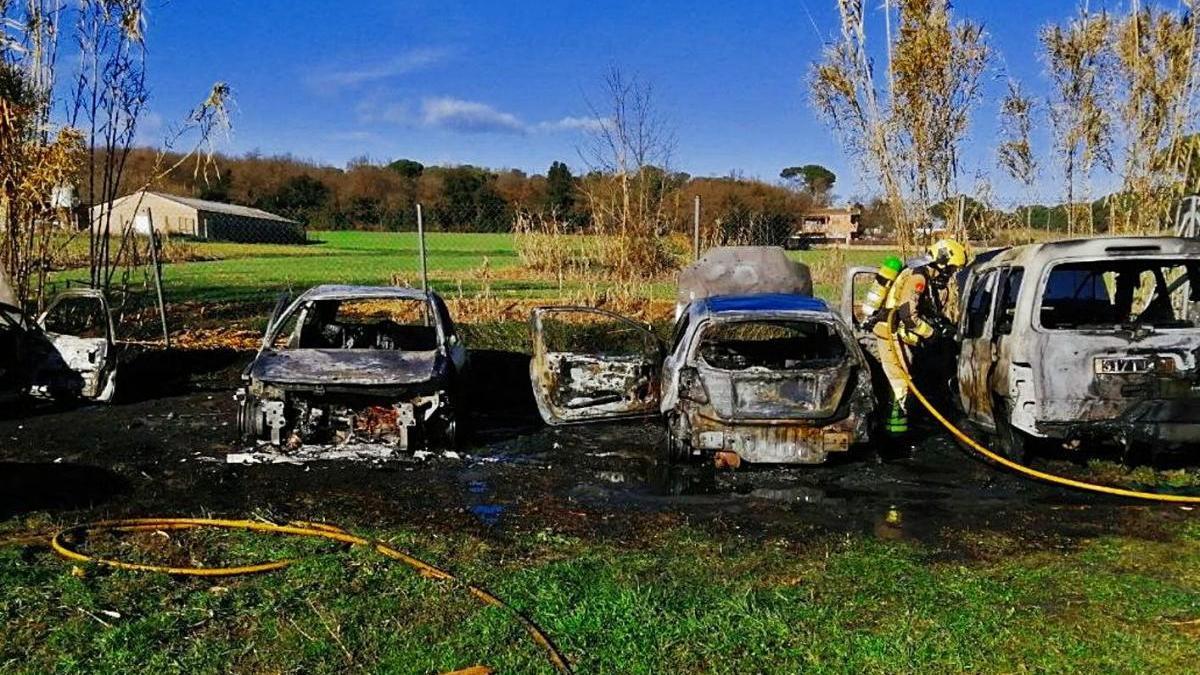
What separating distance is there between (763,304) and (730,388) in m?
1.10

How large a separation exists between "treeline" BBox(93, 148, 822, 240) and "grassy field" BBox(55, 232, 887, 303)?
189 cm

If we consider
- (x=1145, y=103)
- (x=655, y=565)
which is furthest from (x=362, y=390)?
(x=1145, y=103)

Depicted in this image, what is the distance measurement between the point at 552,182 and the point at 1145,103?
42776 mm

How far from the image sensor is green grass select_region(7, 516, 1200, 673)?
4090 mm

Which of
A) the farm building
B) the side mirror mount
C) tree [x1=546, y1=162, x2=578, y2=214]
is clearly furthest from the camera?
the farm building

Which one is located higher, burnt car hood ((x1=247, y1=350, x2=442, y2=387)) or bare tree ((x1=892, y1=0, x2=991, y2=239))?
bare tree ((x1=892, y1=0, x2=991, y2=239))

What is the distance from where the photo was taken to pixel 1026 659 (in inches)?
161

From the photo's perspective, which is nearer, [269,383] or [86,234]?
[269,383]

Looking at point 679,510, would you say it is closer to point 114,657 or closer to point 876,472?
point 876,472

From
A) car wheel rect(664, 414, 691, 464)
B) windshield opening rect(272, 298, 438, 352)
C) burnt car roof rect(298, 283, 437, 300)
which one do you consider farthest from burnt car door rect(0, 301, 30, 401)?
car wheel rect(664, 414, 691, 464)

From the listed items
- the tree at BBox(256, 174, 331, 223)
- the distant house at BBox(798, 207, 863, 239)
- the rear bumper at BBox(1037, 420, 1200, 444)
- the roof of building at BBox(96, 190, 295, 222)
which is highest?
the tree at BBox(256, 174, 331, 223)

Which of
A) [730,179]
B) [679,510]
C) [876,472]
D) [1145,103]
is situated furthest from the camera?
[730,179]

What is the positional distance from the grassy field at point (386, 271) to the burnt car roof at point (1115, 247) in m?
9.62

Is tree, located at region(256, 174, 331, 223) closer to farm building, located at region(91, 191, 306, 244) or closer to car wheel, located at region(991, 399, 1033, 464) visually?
farm building, located at region(91, 191, 306, 244)
